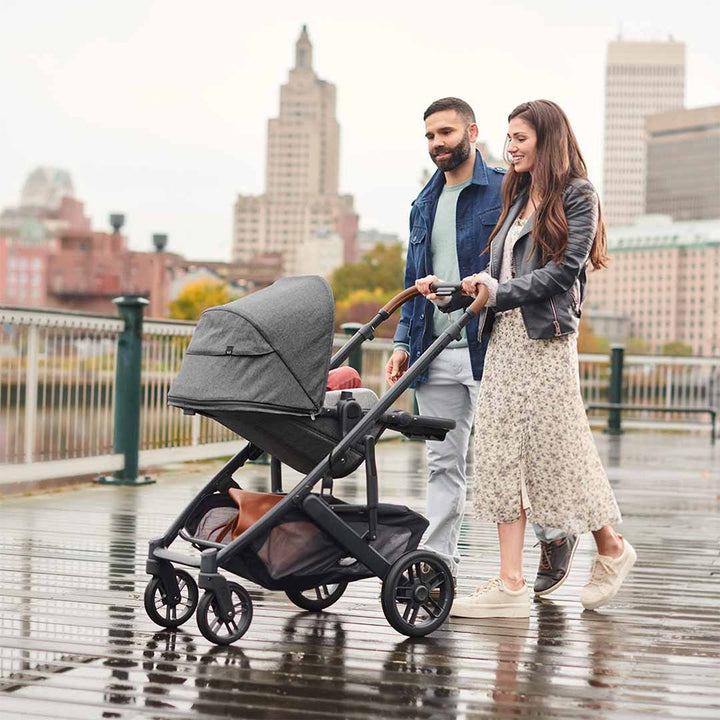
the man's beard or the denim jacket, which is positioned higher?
the man's beard

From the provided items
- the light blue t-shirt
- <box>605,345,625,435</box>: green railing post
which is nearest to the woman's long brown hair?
the light blue t-shirt

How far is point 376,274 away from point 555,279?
402 feet

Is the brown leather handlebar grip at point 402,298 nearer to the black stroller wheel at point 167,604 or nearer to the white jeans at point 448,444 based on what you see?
the white jeans at point 448,444

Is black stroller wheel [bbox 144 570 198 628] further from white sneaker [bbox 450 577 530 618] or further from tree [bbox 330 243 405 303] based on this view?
tree [bbox 330 243 405 303]

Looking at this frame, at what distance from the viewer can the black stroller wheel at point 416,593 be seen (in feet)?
13.6

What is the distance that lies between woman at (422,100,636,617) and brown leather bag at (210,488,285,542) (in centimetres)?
81

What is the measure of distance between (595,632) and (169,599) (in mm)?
1403

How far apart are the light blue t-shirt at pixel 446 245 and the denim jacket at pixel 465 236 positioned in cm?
2

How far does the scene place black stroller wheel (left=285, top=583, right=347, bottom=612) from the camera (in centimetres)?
463

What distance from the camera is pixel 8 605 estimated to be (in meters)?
4.57

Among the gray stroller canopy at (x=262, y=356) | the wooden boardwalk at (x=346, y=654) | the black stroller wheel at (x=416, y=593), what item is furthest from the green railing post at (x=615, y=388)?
the gray stroller canopy at (x=262, y=356)

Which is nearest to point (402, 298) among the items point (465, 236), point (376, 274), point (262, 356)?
point (465, 236)

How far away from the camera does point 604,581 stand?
4.86m

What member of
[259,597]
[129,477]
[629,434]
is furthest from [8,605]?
[629,434]
